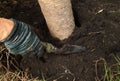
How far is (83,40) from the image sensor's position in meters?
1.80

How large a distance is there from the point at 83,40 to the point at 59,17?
193 millimetres

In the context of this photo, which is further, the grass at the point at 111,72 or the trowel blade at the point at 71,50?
the trowel blade at the point at 71,50

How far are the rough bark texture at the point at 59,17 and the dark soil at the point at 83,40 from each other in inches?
1.8

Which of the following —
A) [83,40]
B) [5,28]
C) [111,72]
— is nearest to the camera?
[5,28]

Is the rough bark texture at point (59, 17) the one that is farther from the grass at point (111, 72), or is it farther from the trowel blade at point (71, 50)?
the grass at point (111, 72)

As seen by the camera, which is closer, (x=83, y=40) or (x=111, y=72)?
(x=111, y=72)

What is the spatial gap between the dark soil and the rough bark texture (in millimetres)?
45

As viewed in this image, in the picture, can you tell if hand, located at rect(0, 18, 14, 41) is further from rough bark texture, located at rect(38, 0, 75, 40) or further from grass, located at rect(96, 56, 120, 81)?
grass, located at rect(96, 56, 120, 81)

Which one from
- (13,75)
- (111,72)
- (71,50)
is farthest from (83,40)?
(13,75)

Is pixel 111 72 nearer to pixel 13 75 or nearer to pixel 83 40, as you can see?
pixel 83 40

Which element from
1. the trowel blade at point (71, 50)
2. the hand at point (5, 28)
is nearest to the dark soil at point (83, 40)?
the trowel blade at point (71, 50)

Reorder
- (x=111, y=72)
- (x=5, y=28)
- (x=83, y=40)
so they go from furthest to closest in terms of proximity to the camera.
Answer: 1. (x=83, y=40)
2. (x=111, y=72)
3. (x=5, y=28)

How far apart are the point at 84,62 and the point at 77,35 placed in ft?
0.61

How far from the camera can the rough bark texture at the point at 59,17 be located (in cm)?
170
